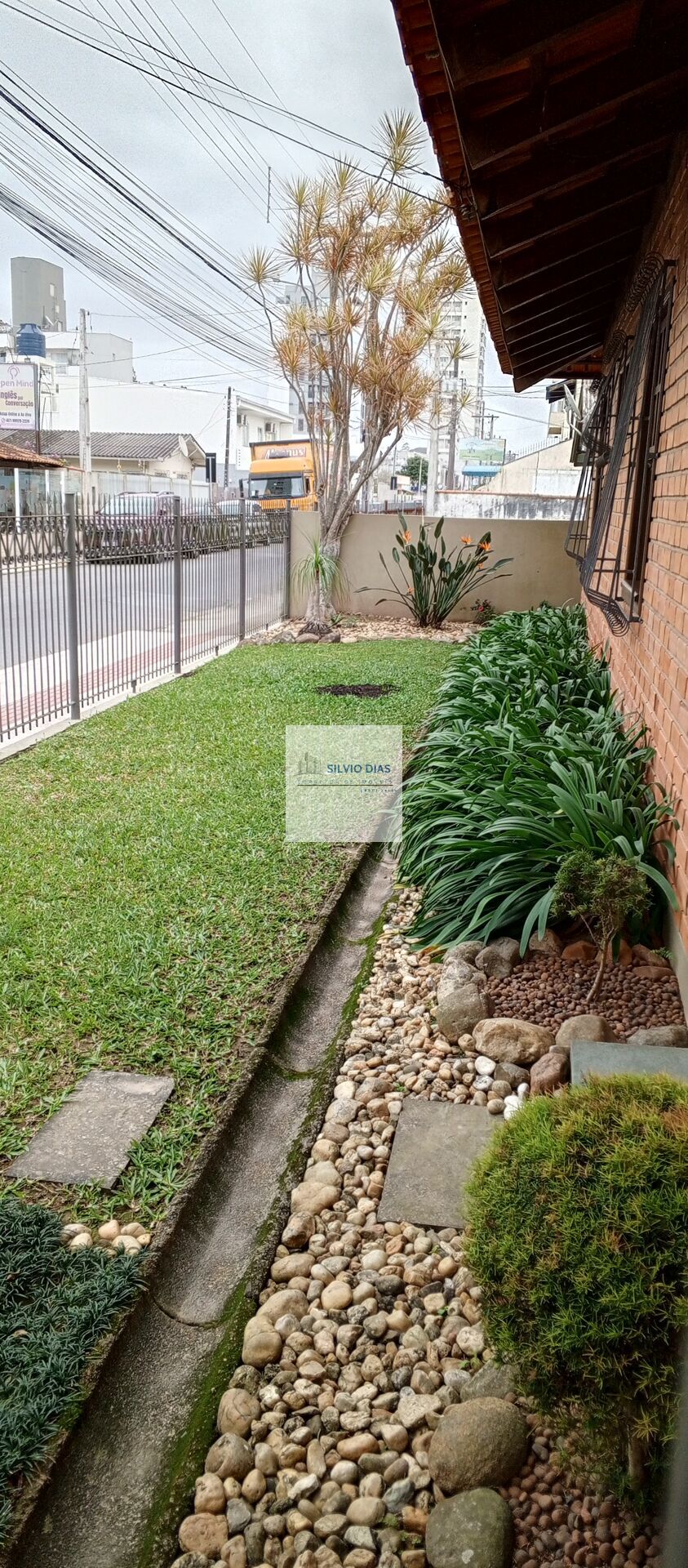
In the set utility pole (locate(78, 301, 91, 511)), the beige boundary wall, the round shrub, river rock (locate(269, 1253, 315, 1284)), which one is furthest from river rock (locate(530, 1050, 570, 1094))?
utility pole (locate(78, 301, 91, 511))

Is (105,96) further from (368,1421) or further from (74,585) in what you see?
(368,1421)

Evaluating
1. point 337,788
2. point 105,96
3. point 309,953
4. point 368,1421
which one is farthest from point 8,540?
point 105,96

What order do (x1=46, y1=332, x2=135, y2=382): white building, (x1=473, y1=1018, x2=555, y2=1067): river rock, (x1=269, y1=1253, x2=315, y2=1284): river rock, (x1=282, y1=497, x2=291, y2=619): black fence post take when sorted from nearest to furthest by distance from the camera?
(x1=269, y1=1253, x2=315, y2=1284): river rock → (x1=473, y1=1018, x2=555, y2=1067): river rock → (x1=282, y1=497, x2=291, y2=619): black fence post → (x1=46, y1=332, x2=135, y2=382): white building

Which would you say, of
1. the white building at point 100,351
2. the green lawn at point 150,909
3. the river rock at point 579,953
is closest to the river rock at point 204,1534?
the green lawn at point 150,909

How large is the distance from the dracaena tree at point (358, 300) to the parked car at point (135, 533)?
11.2 ft

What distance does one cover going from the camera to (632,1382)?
1655 millimetres

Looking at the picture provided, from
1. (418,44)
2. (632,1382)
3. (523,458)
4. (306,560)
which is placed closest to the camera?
(632,1382)

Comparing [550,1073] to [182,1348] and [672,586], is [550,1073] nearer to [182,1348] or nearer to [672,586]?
[182,1348]

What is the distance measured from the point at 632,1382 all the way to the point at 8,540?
263 inches

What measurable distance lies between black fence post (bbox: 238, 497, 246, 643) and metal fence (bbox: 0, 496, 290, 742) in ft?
0.05

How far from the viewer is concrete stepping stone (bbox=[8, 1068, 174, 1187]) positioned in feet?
9.29

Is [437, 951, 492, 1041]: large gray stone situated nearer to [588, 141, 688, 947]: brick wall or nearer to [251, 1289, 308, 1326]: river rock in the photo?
[588, 141, 688, 947]: brick wall

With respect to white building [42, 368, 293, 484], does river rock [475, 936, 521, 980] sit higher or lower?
lower

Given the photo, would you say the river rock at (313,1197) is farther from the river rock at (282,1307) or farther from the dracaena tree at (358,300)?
the dracaena tree at (358,300)
